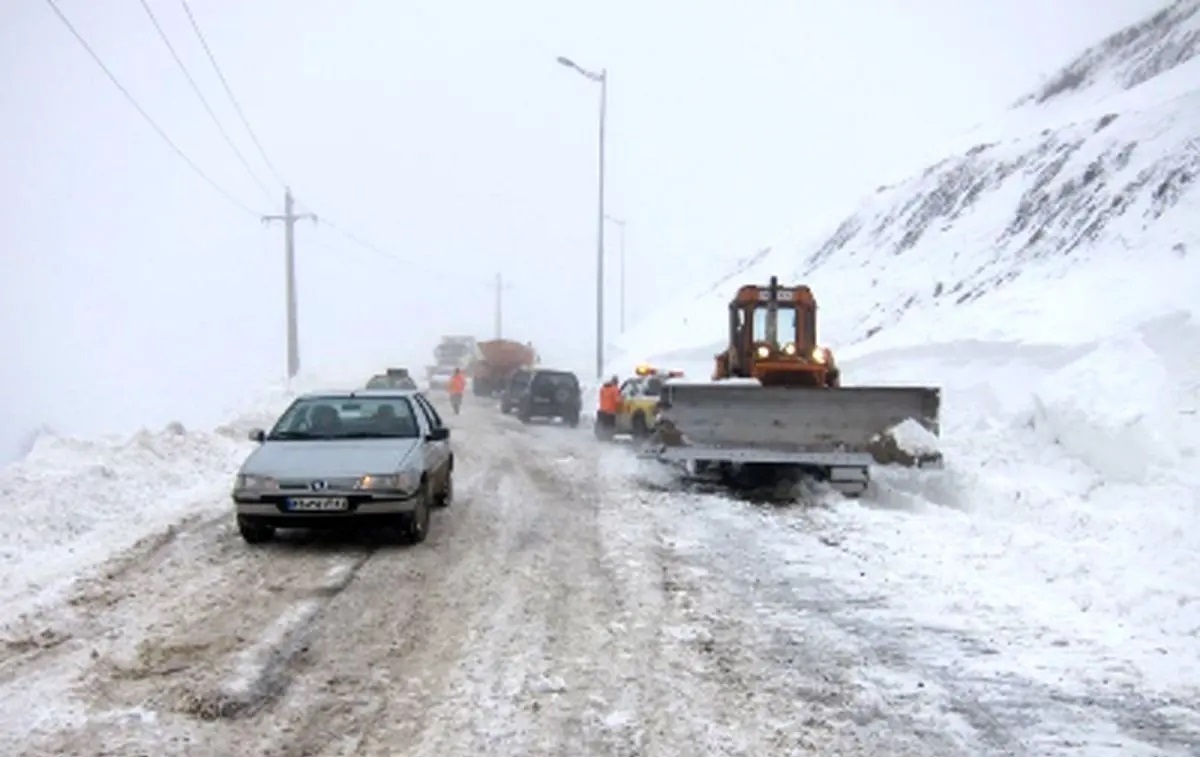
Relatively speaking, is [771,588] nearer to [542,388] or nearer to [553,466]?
[553,466]

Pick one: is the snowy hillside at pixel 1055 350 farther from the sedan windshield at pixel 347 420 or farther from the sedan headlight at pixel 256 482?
the sedan headlight at pixel 256 482

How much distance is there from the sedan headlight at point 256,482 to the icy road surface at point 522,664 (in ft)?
2.06

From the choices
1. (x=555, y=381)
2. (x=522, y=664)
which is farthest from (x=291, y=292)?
(x=522, y=664)

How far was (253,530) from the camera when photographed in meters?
9.70

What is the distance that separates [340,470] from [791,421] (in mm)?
6480

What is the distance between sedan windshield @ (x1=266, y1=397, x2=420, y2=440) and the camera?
10844 millimetres

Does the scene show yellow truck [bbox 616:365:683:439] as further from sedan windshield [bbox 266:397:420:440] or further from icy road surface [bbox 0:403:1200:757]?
icy road surface [bbox 0:403:1200:757]

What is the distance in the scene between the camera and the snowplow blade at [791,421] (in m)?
13.3

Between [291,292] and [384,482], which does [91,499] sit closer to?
[384,482]

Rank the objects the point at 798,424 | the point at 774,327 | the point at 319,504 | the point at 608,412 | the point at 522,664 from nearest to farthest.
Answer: the point at 522,664
the point at 319,504
the point at 798,424
the point at 774,327
the point at 608,412

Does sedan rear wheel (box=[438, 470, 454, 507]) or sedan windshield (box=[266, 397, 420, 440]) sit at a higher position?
sedan windshield (box=[266, 397, 420, 440])

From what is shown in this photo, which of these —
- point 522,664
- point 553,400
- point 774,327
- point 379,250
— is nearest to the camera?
point 522,664

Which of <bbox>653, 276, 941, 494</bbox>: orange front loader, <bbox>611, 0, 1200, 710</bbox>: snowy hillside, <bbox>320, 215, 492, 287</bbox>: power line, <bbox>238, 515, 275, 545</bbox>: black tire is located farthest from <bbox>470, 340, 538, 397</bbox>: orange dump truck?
<bbox>320, 215, 492, 287</bbox>: power line

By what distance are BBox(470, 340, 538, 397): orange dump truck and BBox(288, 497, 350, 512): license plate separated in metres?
35.2
